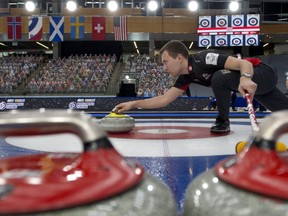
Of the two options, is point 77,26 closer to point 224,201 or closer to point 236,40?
point 236,40

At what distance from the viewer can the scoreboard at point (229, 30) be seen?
49.9ft

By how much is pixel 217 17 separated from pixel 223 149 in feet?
47.0

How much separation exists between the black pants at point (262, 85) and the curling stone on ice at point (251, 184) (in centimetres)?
215

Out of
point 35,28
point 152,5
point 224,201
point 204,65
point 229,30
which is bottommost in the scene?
point 224,201

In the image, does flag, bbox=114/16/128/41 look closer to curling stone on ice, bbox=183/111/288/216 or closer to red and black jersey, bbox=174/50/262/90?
red and black jersey, bbox=174/50/262/90

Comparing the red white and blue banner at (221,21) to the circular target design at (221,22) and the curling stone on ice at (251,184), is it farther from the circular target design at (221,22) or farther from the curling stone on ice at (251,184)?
the curling stone on ice at (251,184)

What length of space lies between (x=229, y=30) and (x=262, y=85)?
13.3m

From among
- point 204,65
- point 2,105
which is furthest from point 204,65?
point 2,105

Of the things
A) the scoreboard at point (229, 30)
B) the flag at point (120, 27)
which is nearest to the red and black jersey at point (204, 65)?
the scoreboard at point (229, 30)

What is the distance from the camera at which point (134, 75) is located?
1374cm

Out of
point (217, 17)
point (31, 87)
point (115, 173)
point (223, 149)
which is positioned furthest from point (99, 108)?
point (217, 17)

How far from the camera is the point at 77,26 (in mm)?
16125

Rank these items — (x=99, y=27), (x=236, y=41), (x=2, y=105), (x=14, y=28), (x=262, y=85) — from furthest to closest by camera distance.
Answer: (x=14, y=28) < (x=99, y=27) < (x=236, y=41) < (x=2, y=105) < (x=262, y=85)

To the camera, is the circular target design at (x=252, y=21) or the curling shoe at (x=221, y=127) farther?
the circular target design at (x=252, y=21)
